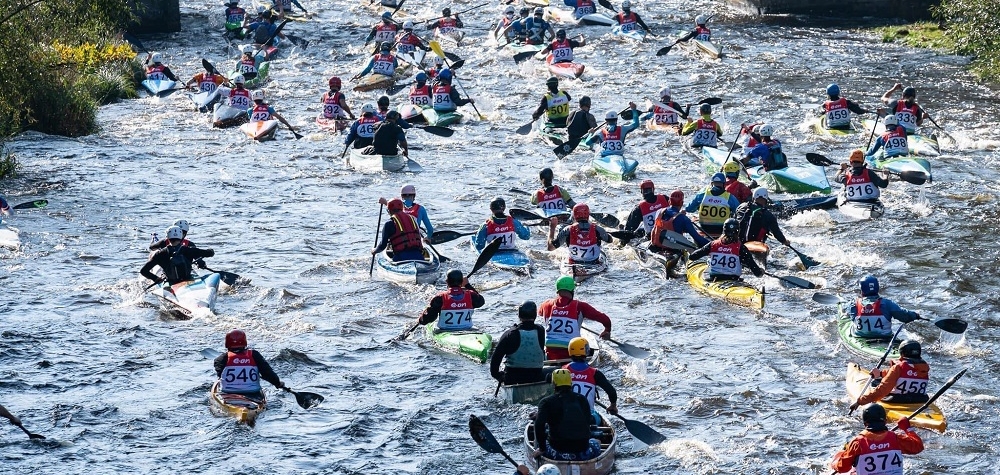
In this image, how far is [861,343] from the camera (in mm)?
17703

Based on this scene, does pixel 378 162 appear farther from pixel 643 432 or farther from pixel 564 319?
pixel 643 432

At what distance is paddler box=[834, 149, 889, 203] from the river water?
581 millimetres

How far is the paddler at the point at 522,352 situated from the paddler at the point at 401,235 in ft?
18.6

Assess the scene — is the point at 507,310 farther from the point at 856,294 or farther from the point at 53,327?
the point at 53,327

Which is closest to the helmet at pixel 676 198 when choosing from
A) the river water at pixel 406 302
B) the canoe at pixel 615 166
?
the river water at pixel 406 302

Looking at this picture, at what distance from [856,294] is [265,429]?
384 inches

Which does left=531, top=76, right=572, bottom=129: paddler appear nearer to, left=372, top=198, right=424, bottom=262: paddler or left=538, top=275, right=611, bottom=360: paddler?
left=372, top=198, right=424, bottom=262: paddler

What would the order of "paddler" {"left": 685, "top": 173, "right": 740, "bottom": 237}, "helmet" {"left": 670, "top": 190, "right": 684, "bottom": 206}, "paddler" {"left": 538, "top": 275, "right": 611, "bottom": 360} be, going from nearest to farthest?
"paddler" {"left": 538, "top": 275, "right": 611, "bottom": 360}, "helmet" {"left": 670, "top": 190, "right": 684, "bottom": 206}, "paddler" {"left": 685, "top": 173, "right": 740, "bottom": 237}

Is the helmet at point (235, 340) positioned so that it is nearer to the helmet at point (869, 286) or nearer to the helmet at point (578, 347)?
the helmet at point (578, 347)

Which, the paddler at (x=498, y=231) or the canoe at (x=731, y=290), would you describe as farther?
the paddler at (x=498, y=231)

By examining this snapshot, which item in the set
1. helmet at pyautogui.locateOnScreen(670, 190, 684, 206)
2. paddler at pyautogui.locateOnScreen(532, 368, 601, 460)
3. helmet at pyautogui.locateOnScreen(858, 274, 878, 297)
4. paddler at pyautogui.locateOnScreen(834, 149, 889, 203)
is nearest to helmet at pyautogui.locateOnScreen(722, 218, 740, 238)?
helmet at pyautogui.locateOnScreen(670, 190, 684, 206)

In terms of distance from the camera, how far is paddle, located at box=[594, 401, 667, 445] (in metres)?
14.9

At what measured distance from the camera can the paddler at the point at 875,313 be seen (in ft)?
57.1

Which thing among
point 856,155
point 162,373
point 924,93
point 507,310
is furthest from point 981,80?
point 162,373
